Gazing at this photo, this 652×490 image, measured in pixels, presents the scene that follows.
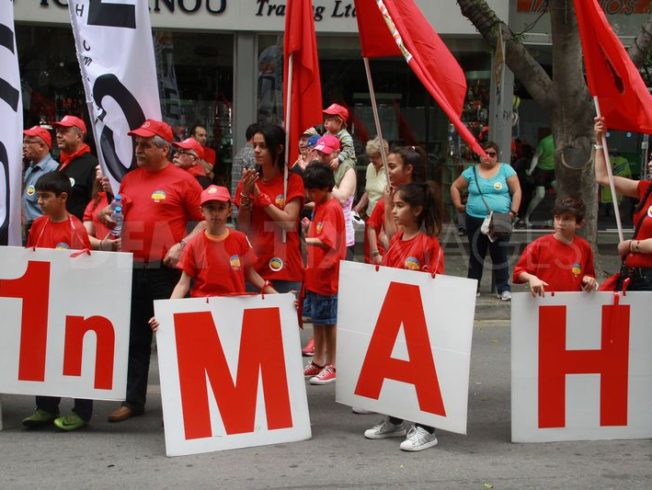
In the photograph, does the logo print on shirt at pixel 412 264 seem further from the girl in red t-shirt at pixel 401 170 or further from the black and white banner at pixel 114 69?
the black and white banner at pixel 114 69

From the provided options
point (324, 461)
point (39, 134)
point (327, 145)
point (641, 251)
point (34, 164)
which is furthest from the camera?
point (327, 145)

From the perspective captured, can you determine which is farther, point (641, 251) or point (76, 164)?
point (76, 164)

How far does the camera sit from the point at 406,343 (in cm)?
593

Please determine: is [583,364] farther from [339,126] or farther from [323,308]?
[339,126]

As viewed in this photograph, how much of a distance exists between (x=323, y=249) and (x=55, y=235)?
1.85 meters

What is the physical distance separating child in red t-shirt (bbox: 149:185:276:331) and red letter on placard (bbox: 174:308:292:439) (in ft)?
0.98

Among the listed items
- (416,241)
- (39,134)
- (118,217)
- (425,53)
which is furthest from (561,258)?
(39,134)

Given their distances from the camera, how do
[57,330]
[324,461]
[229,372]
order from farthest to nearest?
[57,330] → [229,372] → [324,461]

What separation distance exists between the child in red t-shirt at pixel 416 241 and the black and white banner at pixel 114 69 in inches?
70.2

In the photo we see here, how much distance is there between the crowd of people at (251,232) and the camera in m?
6.07

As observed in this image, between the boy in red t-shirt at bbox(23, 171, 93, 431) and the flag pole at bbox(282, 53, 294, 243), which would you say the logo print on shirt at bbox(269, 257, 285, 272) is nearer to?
the flag pole at bbox(282, 53, 294, 243)

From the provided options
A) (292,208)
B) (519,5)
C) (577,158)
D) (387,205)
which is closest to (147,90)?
(292,208)

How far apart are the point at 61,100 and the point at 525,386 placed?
33.5 feet

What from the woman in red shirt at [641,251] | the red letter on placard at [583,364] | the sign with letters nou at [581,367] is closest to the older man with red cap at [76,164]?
the sign with letters nou at [581,367]
